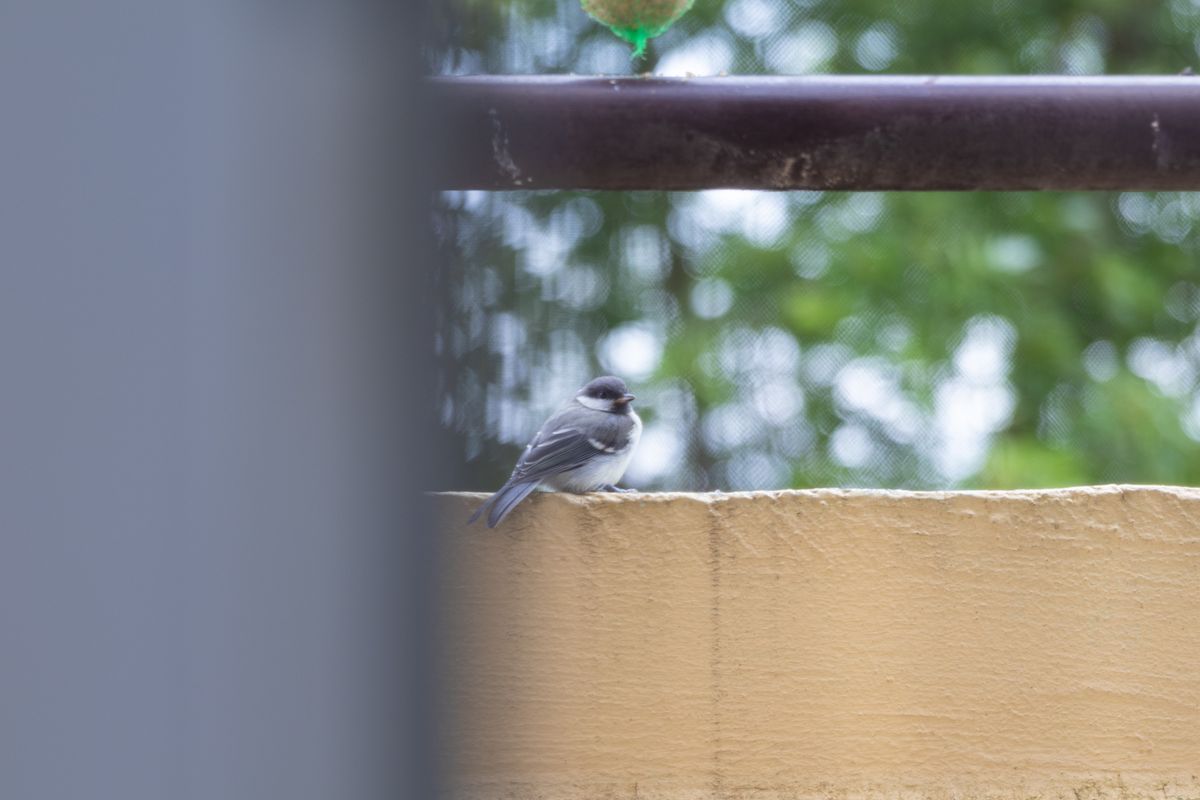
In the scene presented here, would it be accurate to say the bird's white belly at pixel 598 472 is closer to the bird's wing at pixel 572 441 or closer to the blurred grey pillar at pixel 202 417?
the bird's wing at pixel 572 441

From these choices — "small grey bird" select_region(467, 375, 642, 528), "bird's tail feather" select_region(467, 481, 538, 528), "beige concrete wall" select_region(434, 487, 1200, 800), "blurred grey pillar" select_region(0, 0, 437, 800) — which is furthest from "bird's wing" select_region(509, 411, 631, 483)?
"blurred grey pillar" select_region(0, 0, 437, 800)

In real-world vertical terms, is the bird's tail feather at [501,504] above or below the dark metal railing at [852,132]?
below

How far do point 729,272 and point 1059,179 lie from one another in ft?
17.7

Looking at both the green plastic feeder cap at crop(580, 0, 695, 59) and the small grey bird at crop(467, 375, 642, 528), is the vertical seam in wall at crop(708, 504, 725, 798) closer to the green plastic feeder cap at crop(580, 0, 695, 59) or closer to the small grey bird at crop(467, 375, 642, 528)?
the small grey bird at crop(467, 375, 642, 528)

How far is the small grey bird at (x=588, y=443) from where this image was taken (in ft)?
11.6

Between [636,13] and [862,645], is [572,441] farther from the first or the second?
[862,645]

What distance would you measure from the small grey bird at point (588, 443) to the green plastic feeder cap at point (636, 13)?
101 centimetres

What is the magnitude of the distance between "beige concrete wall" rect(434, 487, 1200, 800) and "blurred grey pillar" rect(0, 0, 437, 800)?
159cm

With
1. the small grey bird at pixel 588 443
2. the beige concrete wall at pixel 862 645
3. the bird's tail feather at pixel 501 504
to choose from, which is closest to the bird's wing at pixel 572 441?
the small grey bird at pixel 588 443

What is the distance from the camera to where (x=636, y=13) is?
9.55 ft

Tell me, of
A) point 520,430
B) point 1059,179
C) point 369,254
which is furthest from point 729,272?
point 369,254

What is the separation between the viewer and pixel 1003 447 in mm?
6621

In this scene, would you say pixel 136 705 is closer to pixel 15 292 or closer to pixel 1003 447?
pixel 15 292

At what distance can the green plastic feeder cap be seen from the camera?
114 inches
